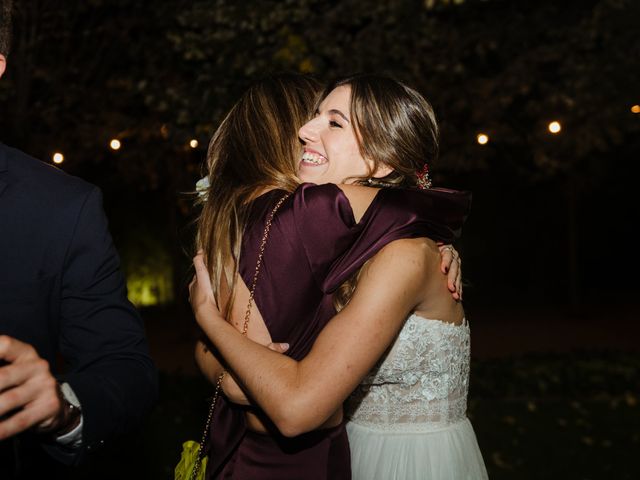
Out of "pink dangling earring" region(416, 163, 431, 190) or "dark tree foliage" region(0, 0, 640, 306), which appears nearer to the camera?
"pink dangling earring" region(416, 163, 431, 190)

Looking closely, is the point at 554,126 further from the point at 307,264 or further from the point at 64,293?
the point at 64,293

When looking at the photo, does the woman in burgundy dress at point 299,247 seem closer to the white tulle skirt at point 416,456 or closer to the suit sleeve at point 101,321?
the white tulle skirt at point 416,456

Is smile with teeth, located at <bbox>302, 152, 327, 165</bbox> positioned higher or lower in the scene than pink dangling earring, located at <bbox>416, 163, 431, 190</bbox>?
higher

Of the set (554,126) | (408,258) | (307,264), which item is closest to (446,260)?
(408,258)

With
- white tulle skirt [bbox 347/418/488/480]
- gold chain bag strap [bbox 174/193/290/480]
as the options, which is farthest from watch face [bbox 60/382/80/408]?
Result: white tulle skirt [bbox 347/418/488/480]

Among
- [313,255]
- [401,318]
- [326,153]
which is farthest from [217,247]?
[401,318]

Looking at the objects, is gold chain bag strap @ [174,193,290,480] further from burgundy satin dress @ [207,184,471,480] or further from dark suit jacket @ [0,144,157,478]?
dark suit jacket @ [0,144,157,478]

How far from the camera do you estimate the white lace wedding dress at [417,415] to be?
8.16 ft

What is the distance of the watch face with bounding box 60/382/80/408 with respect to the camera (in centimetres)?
150

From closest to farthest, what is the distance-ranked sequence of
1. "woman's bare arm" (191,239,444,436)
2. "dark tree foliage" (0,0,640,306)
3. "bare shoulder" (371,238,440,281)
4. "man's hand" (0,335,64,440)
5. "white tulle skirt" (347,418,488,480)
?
1. "man's hand" (0,335,64,440)
2. "woman's bare arm" (191,239,444,436)
3. "bare shoulder" (371,238,440,281)
4. "white tulle skirt" (347,418,488,480)
5. "dark tree foliage" (0,0,640,306)

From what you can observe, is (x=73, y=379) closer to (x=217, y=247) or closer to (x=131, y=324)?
(x=131, y=324)

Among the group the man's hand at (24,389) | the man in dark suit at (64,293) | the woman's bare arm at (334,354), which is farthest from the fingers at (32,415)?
the woman's bare arm at (334,354)

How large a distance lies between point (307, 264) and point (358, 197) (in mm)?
264

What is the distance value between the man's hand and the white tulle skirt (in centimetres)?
149
